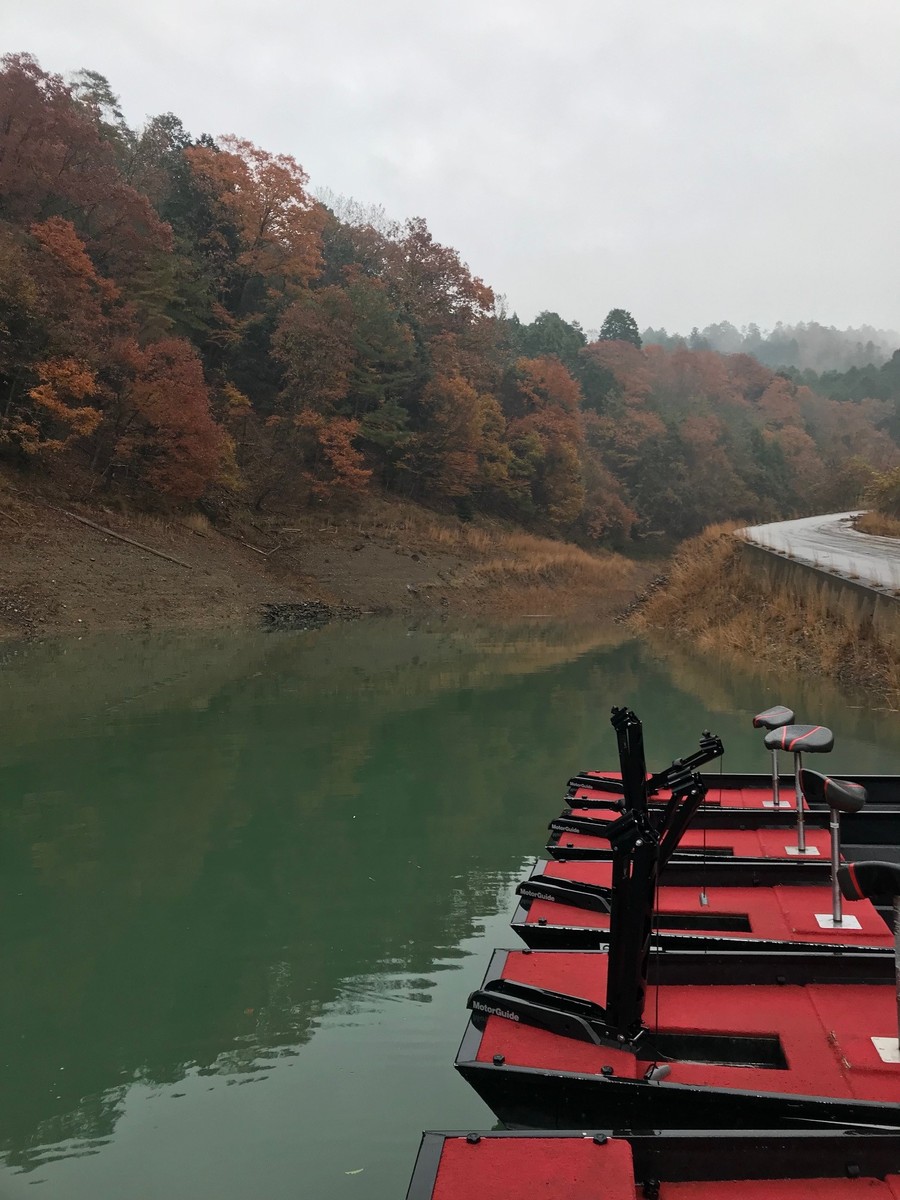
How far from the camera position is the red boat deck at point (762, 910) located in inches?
197

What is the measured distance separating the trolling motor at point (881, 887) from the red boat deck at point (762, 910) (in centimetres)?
95

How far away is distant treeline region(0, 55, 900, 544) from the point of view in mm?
30453

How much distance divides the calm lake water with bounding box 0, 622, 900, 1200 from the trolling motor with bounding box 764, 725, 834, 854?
2.09m

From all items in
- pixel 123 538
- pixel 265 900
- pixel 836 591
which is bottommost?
pixel 265 900

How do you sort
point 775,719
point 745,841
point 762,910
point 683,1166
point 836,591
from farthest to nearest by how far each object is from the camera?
point 836,591
point 775,719
point 745,841
point 762,910
point 683,1166

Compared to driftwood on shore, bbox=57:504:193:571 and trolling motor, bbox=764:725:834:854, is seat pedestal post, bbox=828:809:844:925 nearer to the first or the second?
trolling motor, bbox=764:725:834:854

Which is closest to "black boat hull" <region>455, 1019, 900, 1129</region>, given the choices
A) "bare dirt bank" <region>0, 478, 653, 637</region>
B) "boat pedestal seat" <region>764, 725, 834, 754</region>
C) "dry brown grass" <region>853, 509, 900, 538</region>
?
"boat pedestal seat" <region>764, 725, 834, 754</region>

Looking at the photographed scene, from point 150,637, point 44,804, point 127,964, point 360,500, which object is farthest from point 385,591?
point 127,964

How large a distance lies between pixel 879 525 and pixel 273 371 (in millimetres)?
25752

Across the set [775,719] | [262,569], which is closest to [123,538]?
[262,569]

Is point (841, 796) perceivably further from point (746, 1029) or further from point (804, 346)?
point (804, 346)

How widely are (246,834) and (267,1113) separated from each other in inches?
193

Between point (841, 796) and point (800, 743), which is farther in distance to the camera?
point (800, 743)

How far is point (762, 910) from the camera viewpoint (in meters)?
5.48
